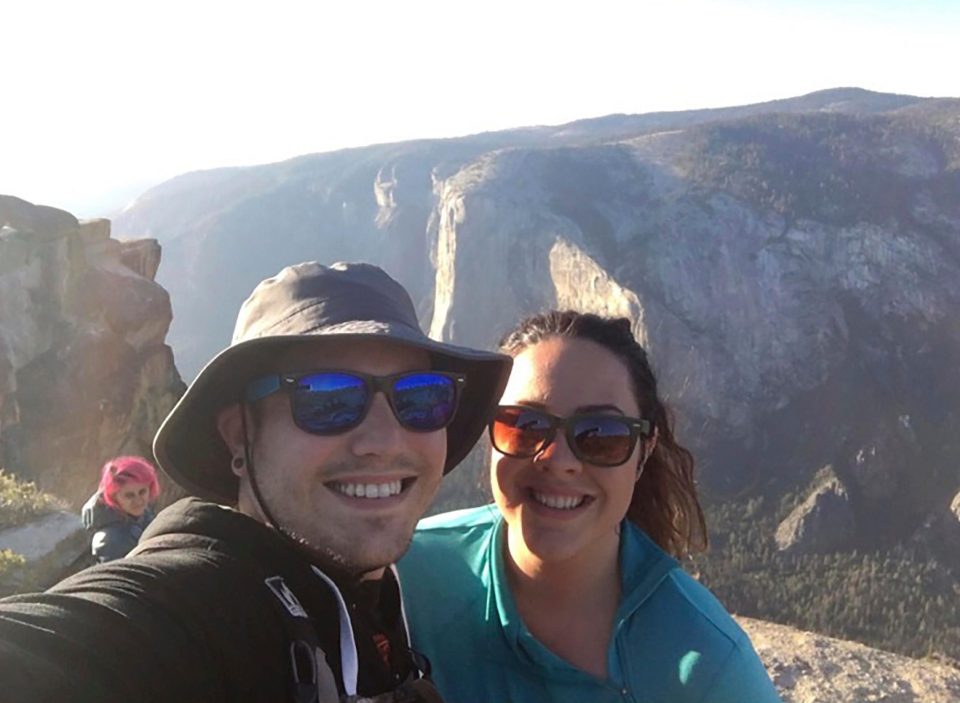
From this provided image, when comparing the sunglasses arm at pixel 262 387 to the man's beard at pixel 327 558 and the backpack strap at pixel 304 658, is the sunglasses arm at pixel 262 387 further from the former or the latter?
the backpack strap at pixel 304 658

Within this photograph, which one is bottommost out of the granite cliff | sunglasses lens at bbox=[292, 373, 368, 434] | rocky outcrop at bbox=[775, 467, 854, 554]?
rocky outcrop at bbox=[775, 467, 854, 554]

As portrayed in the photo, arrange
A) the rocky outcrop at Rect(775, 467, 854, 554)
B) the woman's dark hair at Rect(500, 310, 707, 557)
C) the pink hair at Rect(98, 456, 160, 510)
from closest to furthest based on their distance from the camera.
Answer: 1. the woman's dark hair at Rect(500, 310, 707, 557)
2. the pink hair at Rect(98, 456, 160, 510)
3. the rocky outcrop at Rect(775, 467, 854, 554)

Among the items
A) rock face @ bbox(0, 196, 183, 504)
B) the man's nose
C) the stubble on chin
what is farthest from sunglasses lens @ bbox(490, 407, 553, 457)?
rock face @ bbox(0, 196, 183, 504)

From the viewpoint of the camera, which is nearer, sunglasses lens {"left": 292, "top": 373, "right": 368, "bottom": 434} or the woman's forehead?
sunglasses lens {"left": 292, "top": 373, "right": 368, "bottom": 434}

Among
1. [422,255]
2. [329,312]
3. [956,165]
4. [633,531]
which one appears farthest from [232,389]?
[422,255]

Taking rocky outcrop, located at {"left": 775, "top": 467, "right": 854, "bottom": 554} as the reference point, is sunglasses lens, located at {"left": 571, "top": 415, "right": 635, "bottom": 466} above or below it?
above

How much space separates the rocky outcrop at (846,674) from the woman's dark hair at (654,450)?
21.5ft

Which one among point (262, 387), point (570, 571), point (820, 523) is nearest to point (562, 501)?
point (570, 571)

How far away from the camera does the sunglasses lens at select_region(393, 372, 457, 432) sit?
88.7 inches

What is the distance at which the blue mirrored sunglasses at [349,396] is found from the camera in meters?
2.13

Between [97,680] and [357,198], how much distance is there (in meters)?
150

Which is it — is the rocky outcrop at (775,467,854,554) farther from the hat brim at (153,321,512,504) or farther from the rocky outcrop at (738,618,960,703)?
the hat brim at (153,321,512,504)

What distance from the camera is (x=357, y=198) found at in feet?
485

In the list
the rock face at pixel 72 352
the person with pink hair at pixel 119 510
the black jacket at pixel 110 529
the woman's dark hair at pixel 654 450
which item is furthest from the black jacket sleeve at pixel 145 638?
the rock face at pixel 72 352
